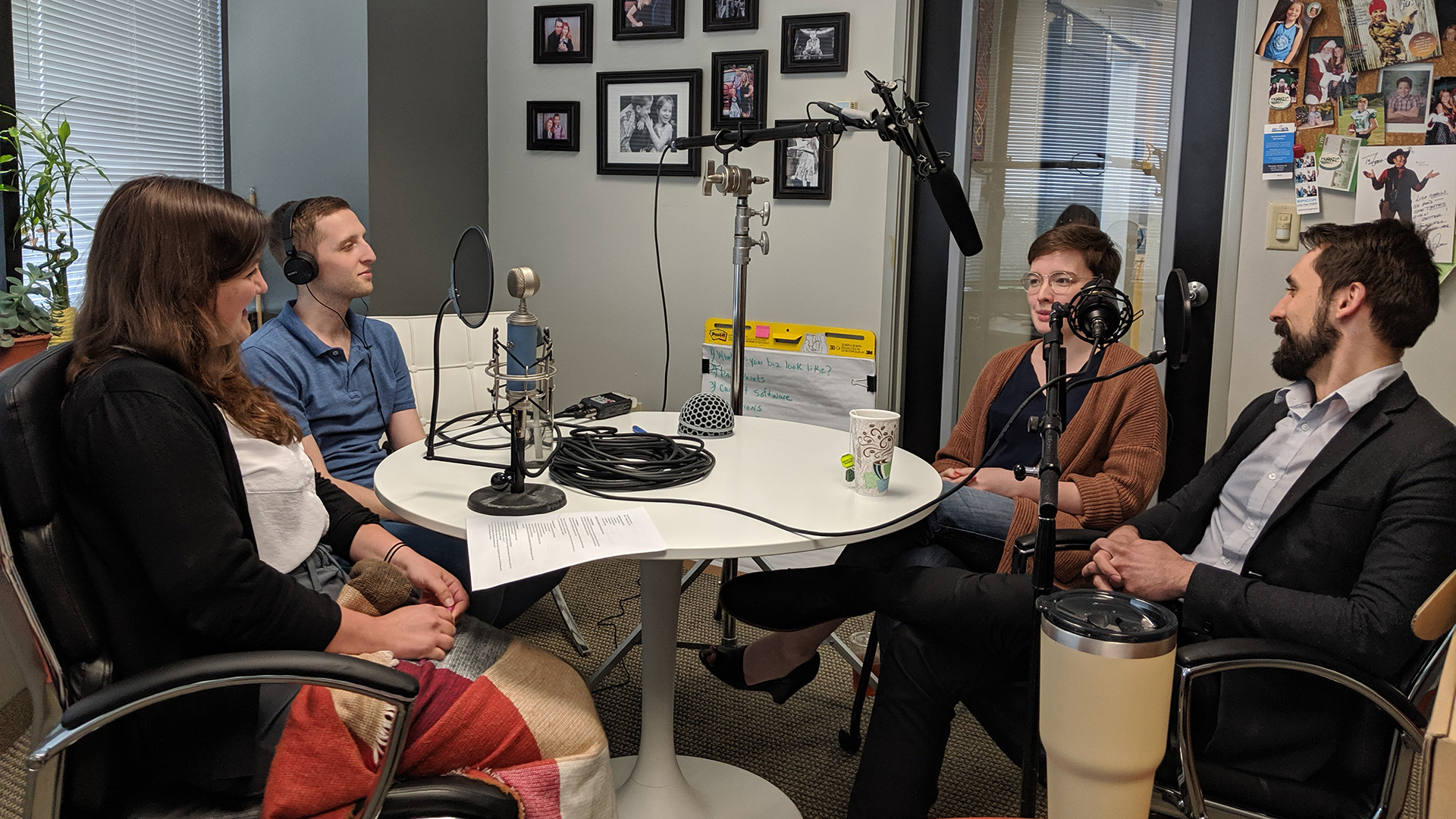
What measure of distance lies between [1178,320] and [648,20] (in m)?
2.58

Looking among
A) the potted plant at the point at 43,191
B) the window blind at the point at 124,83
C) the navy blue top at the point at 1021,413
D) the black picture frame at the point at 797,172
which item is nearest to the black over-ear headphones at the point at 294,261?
the potted plant at the point at 43,191

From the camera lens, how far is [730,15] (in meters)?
3.13

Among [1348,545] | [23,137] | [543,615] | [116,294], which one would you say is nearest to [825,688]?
[543,615]

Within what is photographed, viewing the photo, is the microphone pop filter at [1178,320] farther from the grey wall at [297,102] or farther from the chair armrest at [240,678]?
the grey wall at [297,102]

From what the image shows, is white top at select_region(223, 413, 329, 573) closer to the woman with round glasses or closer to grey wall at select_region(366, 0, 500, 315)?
the woman with round glasses

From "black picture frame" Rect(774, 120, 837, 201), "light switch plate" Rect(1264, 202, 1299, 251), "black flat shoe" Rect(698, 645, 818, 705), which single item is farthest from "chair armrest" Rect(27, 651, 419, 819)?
"light switch plate" Rect(1264, 202, 1299, 251)

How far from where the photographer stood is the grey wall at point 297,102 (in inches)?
118

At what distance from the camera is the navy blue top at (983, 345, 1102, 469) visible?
84.2 inches

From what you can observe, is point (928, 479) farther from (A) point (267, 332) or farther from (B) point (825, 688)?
(A) point (267, 332)

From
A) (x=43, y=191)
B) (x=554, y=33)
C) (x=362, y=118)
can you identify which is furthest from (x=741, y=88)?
(x=43, y=191)

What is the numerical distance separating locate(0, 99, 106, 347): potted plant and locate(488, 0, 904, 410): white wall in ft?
4.52

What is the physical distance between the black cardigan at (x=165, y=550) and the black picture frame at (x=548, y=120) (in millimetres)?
2462

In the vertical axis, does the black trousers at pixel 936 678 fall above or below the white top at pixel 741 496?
below

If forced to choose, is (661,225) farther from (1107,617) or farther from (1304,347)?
(1107,617)
